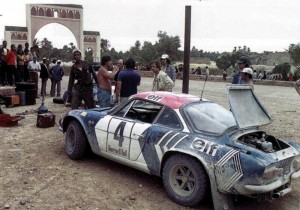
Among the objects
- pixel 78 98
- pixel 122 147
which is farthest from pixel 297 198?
pixel 78 98

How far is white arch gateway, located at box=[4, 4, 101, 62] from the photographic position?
41000 mm

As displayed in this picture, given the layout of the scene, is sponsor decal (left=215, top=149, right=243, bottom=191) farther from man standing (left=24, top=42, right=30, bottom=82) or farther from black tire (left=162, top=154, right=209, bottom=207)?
man standing (left=24, top=42, right=30, bottom=82)

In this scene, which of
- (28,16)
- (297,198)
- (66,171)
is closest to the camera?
(297,198)

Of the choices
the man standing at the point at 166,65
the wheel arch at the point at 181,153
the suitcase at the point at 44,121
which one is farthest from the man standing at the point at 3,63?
the wheel arch at the point at 181,153

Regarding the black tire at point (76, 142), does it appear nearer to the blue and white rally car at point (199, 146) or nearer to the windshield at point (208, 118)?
the blue and white rally car at point (199, 146)

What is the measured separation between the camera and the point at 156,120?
15.8 ft

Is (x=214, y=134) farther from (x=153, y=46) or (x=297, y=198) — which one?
(x=153, y=46)

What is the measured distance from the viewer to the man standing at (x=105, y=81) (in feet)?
23.4

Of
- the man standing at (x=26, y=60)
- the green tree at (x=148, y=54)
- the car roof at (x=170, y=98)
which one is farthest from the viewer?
the green tree at (x=148, y=54)

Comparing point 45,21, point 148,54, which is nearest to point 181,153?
point 45,21

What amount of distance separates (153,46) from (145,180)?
55832 millimetres

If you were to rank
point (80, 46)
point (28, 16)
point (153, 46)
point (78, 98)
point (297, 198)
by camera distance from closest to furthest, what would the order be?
point (297, 198)
point (78, 98)
point (28, 16)
point (80, 46)
point (153, 46)

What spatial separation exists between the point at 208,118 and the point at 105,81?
10.6 feet

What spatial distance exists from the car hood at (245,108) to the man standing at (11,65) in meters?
10.8
